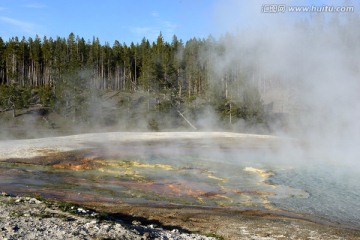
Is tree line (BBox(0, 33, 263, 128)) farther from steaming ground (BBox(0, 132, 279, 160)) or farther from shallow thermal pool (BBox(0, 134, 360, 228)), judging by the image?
shallow thermal pool (BBox(0, 134, 360, 228))

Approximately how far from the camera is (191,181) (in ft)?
42.7

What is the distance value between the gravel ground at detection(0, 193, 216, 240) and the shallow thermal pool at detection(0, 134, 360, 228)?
256 cm

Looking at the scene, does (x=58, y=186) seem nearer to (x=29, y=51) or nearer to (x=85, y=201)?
(x=85, y=201)

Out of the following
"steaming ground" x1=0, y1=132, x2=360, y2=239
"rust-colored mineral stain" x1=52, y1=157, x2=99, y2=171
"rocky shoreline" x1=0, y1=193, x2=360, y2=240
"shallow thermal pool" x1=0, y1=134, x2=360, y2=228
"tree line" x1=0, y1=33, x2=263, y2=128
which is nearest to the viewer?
"rocky shoreline" x1=0, y1=193, x2=360, y2=240

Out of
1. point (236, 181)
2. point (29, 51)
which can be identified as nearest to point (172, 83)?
point (29, 51)

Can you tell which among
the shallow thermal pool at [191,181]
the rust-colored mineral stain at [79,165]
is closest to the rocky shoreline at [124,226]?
the shallow thermal pool at [191,181]

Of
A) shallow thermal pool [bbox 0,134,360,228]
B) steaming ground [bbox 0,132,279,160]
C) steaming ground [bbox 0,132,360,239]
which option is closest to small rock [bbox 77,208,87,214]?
steaming ground [bbox 0,132,360,239]

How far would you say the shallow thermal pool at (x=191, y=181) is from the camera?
10.2 metres

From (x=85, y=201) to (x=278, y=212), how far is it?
478cm

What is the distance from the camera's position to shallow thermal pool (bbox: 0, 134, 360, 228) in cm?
1020

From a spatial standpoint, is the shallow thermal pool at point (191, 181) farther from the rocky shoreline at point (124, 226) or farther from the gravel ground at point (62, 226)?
the gravel ground at point (62, 226)

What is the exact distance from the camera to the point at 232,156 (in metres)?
19.6

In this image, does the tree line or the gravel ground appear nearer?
the gravel ground

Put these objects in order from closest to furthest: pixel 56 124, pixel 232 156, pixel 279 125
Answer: pixel 232 156, pixel 279 125, pixel 56 124
